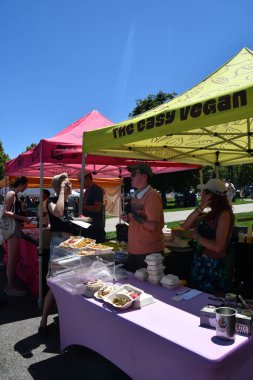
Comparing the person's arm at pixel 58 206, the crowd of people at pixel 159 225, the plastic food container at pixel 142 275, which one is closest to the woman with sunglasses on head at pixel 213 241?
the crowd of people at pixel 159 225

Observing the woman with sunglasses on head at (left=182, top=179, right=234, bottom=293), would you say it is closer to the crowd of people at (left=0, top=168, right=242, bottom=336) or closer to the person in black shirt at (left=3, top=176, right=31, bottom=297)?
the crowd of people at (left=0, top=168, right=242, bottom=336)

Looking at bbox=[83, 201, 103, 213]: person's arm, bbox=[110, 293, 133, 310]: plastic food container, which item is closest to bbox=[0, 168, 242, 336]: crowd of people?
bbox=[110, 293, 133, 310]: plastic food container

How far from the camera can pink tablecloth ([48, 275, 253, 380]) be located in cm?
155

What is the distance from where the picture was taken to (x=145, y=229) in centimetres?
293

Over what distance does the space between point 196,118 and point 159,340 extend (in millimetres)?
1682

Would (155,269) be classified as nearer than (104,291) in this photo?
No

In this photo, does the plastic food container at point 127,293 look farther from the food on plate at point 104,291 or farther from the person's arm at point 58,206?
the person's arm at point 58,206

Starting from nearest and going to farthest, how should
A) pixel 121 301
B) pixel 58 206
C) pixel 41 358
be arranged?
pixel 121 301, pixel 41 358, pixel 58 206

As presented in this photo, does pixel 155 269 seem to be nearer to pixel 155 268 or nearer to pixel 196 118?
pixel 155 268

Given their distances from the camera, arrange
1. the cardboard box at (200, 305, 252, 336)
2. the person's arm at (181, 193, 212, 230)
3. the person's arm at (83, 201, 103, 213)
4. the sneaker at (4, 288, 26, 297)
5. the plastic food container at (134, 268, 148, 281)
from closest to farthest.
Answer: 1. the cardboard box at (200, 305, 252, 336)
2. the plastic food container at (134, 268, 148, 281)
3. the person's arm at (181, 193, 212, 230)
4. the sneaker at (4, 288, 26, 297)
5. the person's arm at (83, 201, 103, 213)

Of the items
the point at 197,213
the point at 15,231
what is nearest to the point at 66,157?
the point at 15,231

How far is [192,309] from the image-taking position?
2.08m

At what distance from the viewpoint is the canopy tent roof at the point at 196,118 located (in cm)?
232

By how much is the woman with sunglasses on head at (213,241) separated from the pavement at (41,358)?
1090mm
